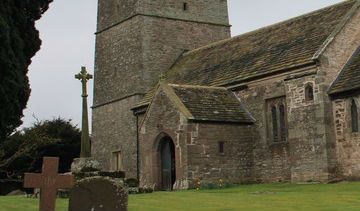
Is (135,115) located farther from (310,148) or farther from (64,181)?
(64,181)

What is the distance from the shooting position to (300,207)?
16.2m

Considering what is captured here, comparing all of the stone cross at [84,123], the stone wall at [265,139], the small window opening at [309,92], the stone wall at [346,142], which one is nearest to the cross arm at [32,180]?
the stone cross at [84,123]

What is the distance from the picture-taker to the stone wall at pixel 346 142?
25.9 meters

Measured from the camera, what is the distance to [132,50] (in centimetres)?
3934

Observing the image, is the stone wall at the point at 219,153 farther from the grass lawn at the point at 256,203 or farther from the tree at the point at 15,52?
the tree at the point at 15,52

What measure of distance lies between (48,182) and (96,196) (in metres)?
1.17

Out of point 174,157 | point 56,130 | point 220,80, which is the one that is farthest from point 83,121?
point 56,130

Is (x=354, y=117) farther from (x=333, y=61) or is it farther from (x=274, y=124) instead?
(x=274, y=124)

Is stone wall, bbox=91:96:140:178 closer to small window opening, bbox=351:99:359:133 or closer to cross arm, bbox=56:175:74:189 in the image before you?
small window opening, bbox=351:99:359:133

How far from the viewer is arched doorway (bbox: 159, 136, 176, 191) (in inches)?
1194

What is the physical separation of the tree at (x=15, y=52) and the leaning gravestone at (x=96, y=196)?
10.9 feet

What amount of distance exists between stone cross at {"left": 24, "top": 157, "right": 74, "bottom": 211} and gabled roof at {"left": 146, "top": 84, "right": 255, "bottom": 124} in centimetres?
1316

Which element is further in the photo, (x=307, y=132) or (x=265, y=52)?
(x=265, y=52)

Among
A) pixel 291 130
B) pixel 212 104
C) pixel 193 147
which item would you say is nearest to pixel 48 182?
pixel 193 147
